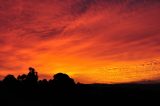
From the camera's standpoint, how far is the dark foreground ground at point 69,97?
76125mm

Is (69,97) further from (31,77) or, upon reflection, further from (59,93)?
(31,77)

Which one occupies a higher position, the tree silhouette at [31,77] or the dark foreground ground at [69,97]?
the tree silhouette at [31,77]

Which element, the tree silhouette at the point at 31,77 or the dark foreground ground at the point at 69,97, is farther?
the tree silhouette at the point at 31,77

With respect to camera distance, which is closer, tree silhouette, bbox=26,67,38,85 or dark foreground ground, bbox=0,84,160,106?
dark foreground ground, bbox=0,84,160,106

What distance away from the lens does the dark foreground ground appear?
7612 cm

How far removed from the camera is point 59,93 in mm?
83312

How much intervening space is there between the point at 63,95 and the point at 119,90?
2231cm

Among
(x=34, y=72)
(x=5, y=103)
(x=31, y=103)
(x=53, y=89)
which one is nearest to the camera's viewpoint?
(x=5, y=103)

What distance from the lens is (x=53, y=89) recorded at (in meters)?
86.1

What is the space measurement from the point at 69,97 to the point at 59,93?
3.45 metres

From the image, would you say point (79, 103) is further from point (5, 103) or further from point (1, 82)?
point (1, 82)

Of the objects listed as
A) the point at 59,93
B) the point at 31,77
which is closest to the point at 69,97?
the point at 59,93

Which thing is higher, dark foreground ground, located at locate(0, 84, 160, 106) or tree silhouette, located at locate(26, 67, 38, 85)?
tree silhouette, located at locate(26, 67, 38, 85)

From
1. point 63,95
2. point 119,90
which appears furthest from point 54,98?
point 119,90
